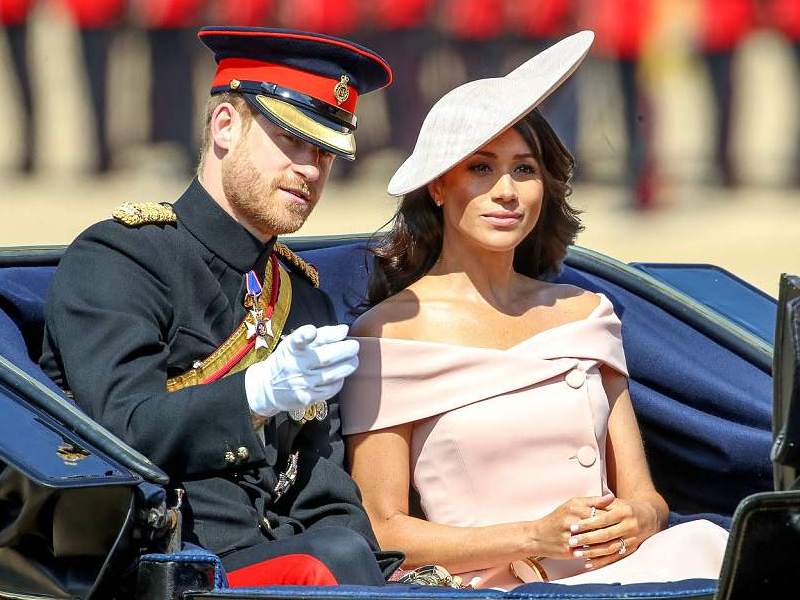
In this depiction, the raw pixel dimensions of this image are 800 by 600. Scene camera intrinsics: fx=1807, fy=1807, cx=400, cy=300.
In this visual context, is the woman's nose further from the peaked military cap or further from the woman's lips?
the peaked military cap

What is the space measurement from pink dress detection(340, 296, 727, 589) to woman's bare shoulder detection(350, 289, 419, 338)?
0.04 m

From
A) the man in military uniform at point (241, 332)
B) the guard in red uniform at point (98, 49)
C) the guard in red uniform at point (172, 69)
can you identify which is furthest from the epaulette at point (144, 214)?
the guard in red uniform at point (98, 49)

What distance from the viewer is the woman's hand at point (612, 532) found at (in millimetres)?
3328

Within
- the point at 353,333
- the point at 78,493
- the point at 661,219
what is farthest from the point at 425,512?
the point at 661,219

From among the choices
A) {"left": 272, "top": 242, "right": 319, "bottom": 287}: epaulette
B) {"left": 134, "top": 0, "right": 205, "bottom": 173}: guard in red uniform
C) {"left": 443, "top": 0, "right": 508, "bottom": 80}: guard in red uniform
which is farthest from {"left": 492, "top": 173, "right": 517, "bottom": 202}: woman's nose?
{"left": 134, "top": 0, "right": 205, "bottom": 173}: guard in red uniform

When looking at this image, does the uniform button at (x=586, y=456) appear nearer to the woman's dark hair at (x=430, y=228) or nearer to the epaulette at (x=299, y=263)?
the woman's dark hair at (x=430, y=228)

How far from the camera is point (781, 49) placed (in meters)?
11.5

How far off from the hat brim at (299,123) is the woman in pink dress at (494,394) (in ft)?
0.72

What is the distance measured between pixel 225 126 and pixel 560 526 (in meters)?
0.99

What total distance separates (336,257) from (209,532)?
1056mm

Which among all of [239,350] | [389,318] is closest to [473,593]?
[239,350]

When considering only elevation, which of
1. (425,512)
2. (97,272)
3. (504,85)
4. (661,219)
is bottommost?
(661,219)

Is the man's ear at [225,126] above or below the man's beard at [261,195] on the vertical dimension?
above

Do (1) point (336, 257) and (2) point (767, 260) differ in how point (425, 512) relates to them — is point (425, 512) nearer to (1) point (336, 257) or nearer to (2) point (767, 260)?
(1) point (336, 257)
